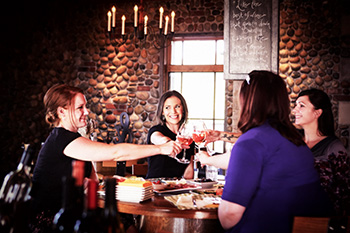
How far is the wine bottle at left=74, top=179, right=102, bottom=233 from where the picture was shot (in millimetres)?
793

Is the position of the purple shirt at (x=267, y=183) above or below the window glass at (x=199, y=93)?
below

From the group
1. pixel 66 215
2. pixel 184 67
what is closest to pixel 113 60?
pixel 184 67

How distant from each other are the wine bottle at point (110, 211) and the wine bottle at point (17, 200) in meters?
0.25

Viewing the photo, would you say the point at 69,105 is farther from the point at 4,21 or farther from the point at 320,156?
the point at 4,21

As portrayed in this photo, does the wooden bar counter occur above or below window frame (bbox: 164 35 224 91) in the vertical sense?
below

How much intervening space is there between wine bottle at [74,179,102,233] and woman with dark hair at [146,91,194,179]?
7.17ft

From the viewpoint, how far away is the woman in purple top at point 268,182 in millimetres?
1508

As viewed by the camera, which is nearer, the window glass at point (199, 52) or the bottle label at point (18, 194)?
the bottle label at point (18, 194)

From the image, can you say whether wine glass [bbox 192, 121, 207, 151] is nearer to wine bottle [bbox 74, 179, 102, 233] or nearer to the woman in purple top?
the woman in purple top

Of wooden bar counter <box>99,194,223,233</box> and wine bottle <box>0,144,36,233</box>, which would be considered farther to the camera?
wooden bar counter <box>99,194,223,233</box>

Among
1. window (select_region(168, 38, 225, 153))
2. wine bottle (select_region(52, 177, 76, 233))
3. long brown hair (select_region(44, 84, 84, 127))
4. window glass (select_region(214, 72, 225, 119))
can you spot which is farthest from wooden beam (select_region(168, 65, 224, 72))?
wine bottle (select_region(52, 177, 76, 233))

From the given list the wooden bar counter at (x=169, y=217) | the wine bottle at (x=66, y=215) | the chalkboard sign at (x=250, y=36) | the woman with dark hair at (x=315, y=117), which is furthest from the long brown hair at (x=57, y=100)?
the chalkboard sign at (x=250, y=36)

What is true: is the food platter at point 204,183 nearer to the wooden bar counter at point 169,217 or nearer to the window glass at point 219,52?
the wooden bar counter at point 169,217

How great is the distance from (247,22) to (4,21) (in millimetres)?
3513
